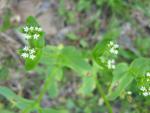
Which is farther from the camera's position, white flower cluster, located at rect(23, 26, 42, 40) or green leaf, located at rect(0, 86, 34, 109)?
green leaf, located at rect(0, 86, 34, 109)

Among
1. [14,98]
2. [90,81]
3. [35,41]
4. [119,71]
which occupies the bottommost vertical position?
[14,98]

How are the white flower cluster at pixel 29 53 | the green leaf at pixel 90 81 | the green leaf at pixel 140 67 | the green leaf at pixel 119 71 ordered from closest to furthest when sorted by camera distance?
the white flower cluster at pixel 29 53, the green leaf at pixel 140 67, the green leaf at pixel 119 71, the green leaf at pixel 90 81

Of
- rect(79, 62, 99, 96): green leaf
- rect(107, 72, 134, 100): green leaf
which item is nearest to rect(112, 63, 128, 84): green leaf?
rect(107, 72, 134, 100): green leaf

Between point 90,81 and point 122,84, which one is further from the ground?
point 90,81

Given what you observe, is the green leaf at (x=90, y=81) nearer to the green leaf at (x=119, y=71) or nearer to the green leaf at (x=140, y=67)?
the green leaf at (x=119, y=71)

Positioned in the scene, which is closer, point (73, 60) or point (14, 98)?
point (14, 98)

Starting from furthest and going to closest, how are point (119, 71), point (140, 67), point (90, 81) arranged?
1. point (90, 81)
2. point (119, 71)
3. point (140, 67)

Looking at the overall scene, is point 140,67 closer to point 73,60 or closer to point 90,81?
point 73,60

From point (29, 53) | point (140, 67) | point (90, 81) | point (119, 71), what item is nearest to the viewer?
point (29, 53)

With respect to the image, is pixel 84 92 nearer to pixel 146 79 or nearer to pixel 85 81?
pixel 85 81

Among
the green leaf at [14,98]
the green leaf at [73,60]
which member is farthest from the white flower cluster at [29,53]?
the green leaf at [73,60]

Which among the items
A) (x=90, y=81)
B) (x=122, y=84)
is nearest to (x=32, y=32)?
(x=122, y=84)

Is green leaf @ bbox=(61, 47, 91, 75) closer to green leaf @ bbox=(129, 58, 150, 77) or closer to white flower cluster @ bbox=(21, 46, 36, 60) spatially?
green leaf @ bbox=(129, 58, 150, 77)
